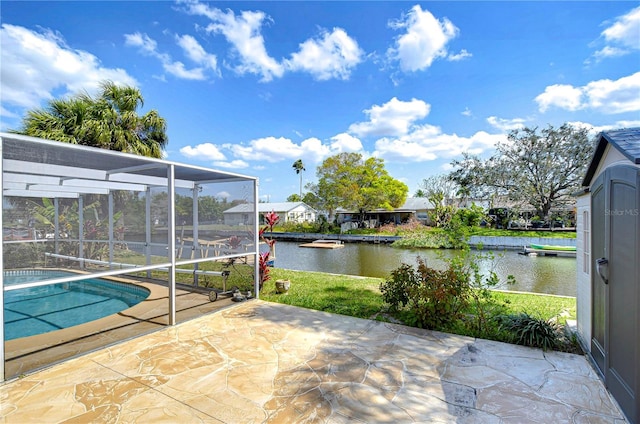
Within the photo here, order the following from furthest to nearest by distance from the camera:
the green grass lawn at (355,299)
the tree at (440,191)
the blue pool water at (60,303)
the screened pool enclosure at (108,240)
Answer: the tree at (440,191) → the green grass lawn at (355,299) → the blue pool water at (60,303) → the screened pool enclosure at (108,240)

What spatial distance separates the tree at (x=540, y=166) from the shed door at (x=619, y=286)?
77.0 feet

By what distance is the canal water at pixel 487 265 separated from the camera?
913cm

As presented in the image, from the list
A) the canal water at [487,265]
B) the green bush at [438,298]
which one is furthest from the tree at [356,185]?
the green bush at [438,298]

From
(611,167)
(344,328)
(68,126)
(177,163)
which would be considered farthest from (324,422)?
(68,126)

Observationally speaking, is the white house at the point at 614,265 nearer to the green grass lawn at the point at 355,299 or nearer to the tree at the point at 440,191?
the green grass lawn at the point at 355,299

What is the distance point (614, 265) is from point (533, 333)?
1443 mm

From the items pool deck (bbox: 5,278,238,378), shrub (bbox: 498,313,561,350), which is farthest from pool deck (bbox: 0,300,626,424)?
pool deck (bbox: 5,278,238,378)

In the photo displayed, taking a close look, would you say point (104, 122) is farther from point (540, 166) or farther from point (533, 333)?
point (540, 166)

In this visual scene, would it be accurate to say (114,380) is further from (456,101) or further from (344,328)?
A: (456,101)

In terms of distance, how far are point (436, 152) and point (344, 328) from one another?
2720cm

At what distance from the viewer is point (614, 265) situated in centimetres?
244

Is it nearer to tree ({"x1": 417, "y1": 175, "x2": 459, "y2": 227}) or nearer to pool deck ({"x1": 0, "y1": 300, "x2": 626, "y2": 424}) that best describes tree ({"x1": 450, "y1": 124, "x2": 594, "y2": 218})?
tree ({"x1": 417, "y1": 175, "x2": 459, "y2": 227})

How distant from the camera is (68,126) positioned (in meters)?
8.28

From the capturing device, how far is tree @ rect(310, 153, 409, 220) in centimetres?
2691
